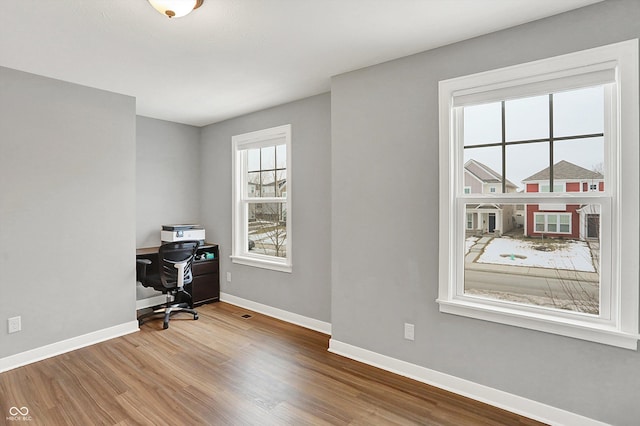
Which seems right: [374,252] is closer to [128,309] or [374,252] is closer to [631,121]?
[631,121]

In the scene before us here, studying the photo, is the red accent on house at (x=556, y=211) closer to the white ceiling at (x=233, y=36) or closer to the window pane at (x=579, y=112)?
the window pane at (x=579, y=112)

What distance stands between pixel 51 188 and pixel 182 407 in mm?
2265

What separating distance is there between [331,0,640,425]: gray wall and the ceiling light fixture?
1419 millimetres

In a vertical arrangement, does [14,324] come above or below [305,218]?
below

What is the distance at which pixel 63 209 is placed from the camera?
300 centimetres

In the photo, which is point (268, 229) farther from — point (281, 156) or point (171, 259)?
point (171, 259)

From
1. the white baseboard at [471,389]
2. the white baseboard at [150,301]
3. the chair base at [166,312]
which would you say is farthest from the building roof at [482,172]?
the white baseboard at [150,301]

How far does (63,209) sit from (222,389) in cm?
221

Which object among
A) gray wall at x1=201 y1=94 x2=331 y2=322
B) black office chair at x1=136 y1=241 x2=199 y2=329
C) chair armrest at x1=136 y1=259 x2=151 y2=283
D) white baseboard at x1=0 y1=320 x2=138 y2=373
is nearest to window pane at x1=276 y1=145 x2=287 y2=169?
gray wall at x1=201 y1=94 x2=331 y2=322

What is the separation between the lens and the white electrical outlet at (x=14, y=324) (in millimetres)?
2705

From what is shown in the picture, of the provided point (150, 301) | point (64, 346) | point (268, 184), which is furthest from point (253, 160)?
point (64, 346)

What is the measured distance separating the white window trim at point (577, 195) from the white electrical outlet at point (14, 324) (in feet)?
11.4

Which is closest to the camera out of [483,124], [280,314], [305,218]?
[483,124]

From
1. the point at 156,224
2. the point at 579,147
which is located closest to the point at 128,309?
the point at 156,224
